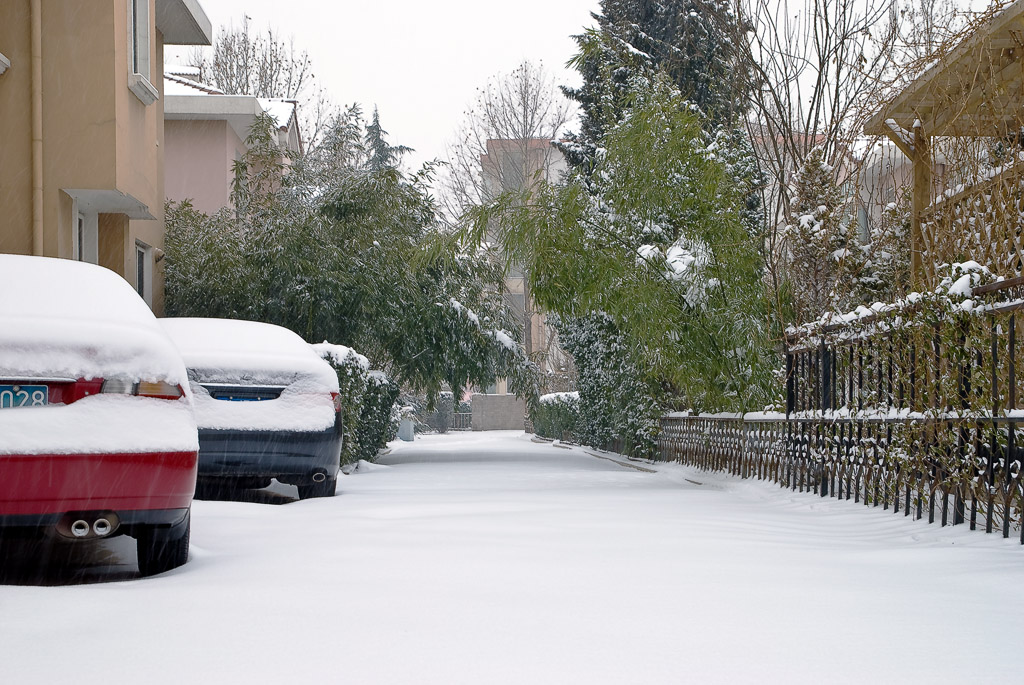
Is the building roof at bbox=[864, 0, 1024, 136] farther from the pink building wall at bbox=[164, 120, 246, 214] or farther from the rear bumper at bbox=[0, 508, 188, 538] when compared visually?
the pink building wall at bbox=[164, 120, 246, 214]

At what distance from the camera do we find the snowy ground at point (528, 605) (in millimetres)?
2973

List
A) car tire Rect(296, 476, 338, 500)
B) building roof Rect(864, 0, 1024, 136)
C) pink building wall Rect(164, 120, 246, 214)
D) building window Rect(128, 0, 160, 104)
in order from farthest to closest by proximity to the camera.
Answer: pink building wall Rect(164, 120, 246, 214), building window Rect(128, 0, 160, 104), car tire Rect(296, 476, 338, 500), building roof Rect(864, 0, 1024, 136)

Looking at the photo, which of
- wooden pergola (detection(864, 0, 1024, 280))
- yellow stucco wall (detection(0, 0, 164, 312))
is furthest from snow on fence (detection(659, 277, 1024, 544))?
yellow stucco wall (detection(0, 0, 164, 312))

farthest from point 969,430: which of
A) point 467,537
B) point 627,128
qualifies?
point 627,128

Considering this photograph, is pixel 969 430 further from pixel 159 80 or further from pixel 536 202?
pixel 159 80

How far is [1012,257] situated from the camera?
24.5ft

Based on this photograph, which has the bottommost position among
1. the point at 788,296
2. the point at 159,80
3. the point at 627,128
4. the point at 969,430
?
the point at 969,430

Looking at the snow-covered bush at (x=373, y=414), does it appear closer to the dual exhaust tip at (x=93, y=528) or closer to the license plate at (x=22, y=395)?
the dual exhaust tip at (x=93, y=528)

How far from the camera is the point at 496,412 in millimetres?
45969

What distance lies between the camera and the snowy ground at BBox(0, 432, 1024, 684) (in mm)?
2973

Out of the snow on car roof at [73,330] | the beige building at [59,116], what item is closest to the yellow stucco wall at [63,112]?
the beige building at [59,116]

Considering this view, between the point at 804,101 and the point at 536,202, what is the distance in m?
7.35

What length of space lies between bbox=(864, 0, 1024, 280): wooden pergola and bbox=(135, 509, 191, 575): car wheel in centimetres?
562

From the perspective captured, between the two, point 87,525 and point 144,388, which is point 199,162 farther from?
point 87,525
